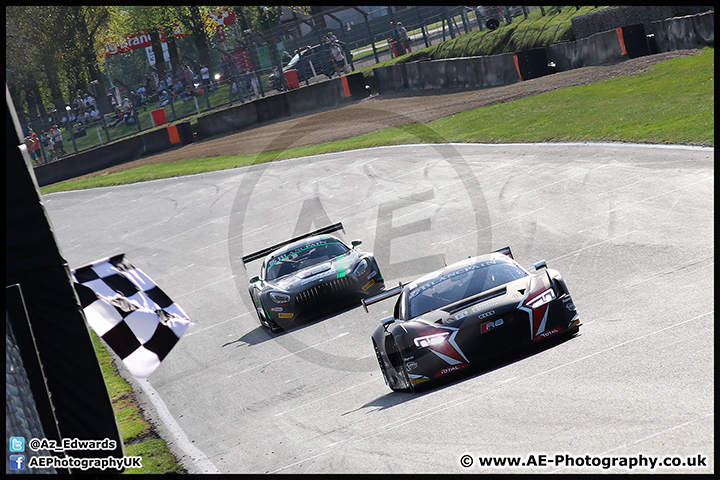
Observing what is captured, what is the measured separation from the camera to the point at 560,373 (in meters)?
8.05

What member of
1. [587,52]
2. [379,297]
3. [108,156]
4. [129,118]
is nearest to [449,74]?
[587,52]

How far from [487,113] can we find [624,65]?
515 centimetres

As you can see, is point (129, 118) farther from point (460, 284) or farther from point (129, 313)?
point (129, 313)

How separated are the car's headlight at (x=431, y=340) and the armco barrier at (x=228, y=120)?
37.8 meters

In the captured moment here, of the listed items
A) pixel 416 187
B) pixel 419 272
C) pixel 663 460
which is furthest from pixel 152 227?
pixel 663 460

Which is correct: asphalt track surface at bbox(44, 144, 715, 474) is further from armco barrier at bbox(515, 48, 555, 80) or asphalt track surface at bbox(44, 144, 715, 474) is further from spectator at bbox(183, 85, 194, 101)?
spectator at bbox(183, 85, 194, 101)

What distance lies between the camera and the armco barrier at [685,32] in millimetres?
28156

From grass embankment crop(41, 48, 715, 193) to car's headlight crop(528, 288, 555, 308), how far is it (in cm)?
1084

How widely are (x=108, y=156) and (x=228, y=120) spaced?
6.46 m

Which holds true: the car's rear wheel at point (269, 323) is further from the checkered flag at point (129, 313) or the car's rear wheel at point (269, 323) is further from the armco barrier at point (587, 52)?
the armco barrier at point (587, 52)

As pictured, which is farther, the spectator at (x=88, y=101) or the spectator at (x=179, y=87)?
the spectator at (x=88, y=101)

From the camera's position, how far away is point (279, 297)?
14273 mm

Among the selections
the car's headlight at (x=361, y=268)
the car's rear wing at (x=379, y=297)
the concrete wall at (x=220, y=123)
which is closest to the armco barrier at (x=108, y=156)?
the concrete wall at (x=220, y=123)
